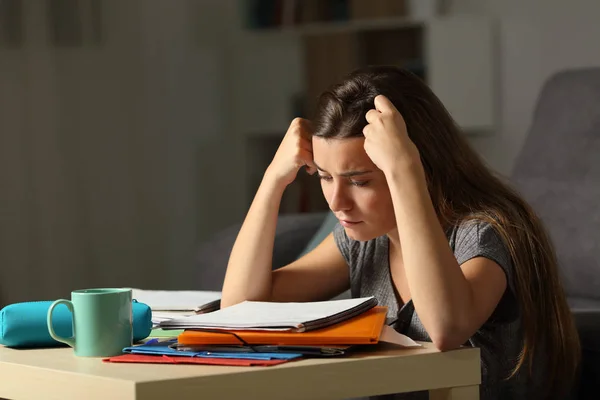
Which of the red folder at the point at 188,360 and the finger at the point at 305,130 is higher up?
the finger at the point at 305,130

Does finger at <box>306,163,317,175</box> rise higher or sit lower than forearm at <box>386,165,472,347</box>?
higher

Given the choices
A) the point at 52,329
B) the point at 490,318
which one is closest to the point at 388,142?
the point at 490,318

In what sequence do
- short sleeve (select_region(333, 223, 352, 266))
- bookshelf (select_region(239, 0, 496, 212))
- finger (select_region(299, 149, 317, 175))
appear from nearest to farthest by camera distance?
finger (select_region(299, 149, 317, 175)) < short sleeve (select_region(333, 223, 352, 266)) < bookshelf (select_region(239, 0, 496, 212))

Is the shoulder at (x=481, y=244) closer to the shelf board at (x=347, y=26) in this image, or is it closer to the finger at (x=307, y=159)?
the finger at (x=307, y=159)

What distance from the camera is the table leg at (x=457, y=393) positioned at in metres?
1.08

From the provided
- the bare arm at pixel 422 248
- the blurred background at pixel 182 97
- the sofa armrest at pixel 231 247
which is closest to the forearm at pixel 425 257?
the bare arm at pixel 422 248

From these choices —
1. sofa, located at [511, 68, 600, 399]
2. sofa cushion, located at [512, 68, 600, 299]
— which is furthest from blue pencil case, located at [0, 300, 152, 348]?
sofa cushion, located at [512, 68, 600, 299]

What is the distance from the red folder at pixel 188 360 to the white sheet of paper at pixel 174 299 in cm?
35

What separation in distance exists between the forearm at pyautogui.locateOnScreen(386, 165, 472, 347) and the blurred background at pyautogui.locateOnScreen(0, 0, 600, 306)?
2.23 m

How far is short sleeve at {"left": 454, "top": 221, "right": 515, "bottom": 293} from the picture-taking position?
51.4 inches

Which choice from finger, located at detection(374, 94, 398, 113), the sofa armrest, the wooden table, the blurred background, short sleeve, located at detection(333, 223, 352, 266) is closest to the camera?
the wooden table

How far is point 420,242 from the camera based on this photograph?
117cm

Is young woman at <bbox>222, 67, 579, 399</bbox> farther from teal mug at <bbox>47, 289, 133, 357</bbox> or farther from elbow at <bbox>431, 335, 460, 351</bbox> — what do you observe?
teal mug at <bbox>47, 289, 133, 357</bbox>

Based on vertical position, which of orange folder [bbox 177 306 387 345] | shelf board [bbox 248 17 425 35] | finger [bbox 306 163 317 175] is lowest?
orange folder [bbox 177 306 387 345]
